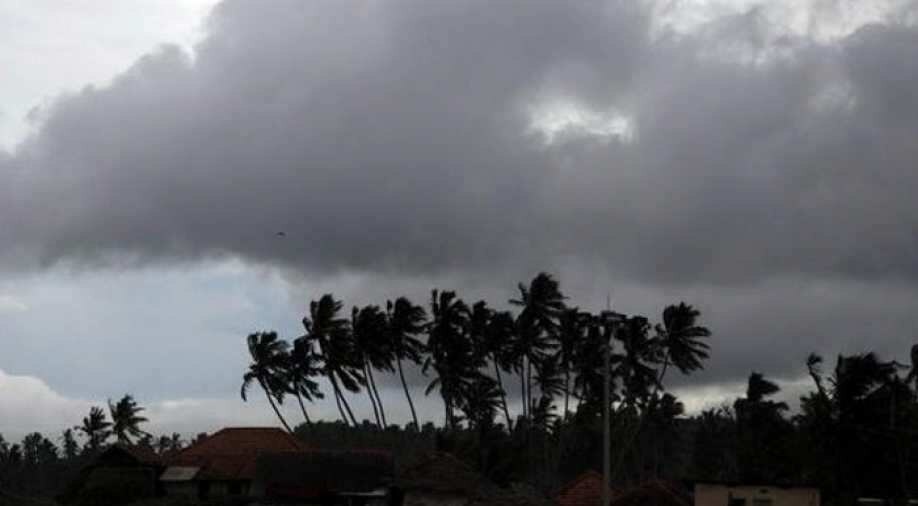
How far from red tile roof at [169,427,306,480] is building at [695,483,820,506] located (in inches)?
1338

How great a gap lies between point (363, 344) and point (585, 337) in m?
17.7

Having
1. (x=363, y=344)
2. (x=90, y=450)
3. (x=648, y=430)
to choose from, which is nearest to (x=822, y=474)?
(x=363, y=344)

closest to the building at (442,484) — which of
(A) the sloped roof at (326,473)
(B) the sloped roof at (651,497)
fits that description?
(A) the sloped roof at (326,473)

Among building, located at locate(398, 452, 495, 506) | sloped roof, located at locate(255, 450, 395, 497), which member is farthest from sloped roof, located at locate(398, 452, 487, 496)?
sloped roof, located at locate(255, 450, 395, 497)

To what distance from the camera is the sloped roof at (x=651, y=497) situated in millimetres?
63219

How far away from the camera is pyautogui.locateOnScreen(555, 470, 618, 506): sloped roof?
68.2 metres

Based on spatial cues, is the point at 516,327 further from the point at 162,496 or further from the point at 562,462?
the point at 562,462

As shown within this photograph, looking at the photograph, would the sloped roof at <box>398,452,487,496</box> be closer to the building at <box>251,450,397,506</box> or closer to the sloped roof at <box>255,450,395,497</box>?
the building at <box>251,450,397,506</box>

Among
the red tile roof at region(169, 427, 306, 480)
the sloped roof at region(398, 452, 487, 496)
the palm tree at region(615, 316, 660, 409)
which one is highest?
the palm tree at region(615, 316, 660, 409)

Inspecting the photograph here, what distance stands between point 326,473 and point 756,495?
28631mm

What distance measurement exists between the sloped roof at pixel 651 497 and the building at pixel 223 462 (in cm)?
2497

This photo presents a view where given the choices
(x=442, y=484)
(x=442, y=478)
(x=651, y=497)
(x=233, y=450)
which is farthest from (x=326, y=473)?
(x=651, y=497)

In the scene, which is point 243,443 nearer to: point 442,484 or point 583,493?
point 442,484

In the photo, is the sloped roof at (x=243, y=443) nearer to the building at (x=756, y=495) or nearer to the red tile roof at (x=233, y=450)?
the red tile roof at (x=233, y=450)
